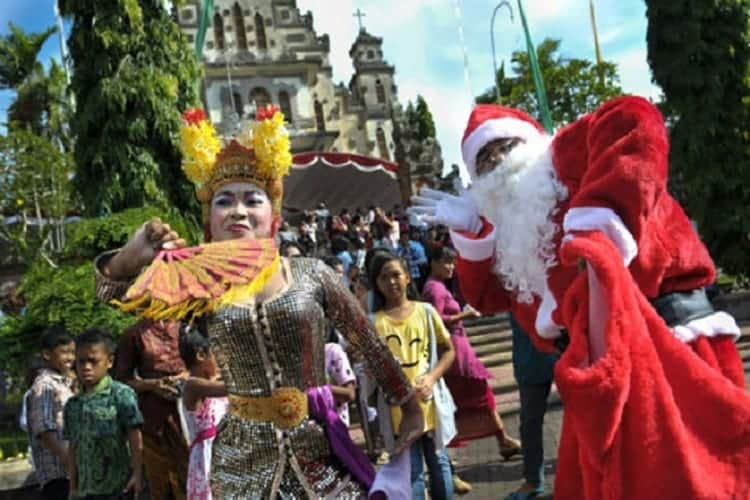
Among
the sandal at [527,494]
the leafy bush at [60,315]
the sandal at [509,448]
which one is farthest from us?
the leafy bush at [60,315]


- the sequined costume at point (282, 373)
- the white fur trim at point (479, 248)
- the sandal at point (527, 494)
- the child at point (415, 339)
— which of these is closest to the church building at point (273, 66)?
the child at point (415, 339)

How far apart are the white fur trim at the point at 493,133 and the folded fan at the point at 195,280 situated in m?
1.40

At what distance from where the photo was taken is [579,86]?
29.0 metres

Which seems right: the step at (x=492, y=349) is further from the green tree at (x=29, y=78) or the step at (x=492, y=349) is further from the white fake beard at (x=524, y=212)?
the green tree at (x=29, y=78)

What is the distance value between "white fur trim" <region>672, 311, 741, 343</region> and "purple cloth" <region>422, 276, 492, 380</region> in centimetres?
315

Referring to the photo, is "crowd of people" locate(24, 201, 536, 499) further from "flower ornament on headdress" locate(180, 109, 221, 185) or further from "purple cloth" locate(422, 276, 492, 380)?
"flower ornament on headdress" locate(180, 109, 221, 185)

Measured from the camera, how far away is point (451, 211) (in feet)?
12.4

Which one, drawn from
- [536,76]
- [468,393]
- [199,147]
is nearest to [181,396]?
[199,147]

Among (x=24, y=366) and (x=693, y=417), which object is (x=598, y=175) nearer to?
(x=693, y=417)

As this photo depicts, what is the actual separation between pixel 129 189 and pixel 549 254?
10273mm

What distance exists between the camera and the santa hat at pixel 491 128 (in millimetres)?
3541

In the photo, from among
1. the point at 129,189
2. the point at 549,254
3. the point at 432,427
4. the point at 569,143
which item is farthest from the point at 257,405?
the point at 129,189

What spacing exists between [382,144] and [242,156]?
4658 cm

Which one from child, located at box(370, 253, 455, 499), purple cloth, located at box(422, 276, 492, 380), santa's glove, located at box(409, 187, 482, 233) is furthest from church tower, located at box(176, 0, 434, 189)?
santa's glove, located at box(409, 187, 482, 233)
